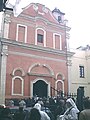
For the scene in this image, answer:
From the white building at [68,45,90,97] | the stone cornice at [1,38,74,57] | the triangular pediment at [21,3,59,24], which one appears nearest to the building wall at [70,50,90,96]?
the white building at [68,45,90,97]

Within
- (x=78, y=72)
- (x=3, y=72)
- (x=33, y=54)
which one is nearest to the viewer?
(x=3, y=72)

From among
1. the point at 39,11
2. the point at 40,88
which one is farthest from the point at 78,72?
the point at 39,11

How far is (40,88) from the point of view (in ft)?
73.4

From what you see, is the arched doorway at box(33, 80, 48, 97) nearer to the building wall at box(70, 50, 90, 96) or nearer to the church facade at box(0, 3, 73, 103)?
the church facade at box(0, 3, 73, 103)

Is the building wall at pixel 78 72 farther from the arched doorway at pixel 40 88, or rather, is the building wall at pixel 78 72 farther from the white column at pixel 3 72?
the white column at pixel 3 72

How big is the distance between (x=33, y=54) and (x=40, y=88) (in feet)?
11.9

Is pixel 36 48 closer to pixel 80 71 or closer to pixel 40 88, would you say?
pixel 40 88

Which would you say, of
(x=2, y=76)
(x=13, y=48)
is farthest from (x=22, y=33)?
(x=2, y=76)

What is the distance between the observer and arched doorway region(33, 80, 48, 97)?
22047 millimetres

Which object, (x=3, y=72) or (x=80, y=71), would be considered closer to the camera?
(x=3, y=72)

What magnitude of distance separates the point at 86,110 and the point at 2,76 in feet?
52.2

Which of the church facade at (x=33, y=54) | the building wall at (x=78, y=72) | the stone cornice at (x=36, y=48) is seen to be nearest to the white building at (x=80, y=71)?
the building wall at (x=78, y=72)

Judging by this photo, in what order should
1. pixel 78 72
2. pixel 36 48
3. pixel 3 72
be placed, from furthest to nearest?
pixel 78 72 < pixel 36 48 < pixel 3 72

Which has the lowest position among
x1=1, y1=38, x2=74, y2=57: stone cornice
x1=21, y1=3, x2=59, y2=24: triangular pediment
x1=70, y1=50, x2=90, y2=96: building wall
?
x1=70, y1=50, x2=90, y2=96: building wall
